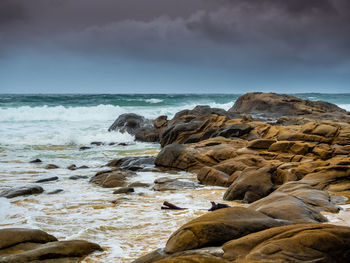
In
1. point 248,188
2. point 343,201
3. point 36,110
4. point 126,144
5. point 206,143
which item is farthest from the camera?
point 36,110

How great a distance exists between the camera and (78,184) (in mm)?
10820

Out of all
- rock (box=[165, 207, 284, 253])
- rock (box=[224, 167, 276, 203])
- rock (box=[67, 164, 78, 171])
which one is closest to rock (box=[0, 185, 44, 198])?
rock (box=[67, 164, 78, 171])

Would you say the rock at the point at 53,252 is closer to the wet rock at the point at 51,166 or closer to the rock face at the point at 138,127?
the wet rock at the point at 51,166

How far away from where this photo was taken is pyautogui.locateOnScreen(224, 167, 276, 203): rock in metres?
8.39

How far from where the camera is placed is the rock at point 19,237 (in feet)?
15.6

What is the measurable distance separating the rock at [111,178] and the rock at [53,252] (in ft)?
17.6

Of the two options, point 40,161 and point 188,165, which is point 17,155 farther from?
point 188,165

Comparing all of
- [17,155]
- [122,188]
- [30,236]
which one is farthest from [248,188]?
[17,155]

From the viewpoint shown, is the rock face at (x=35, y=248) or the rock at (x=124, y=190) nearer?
the rock face at (x=35, y=248)

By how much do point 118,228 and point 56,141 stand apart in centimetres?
1673

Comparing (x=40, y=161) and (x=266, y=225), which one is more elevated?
(x=266, y=225)

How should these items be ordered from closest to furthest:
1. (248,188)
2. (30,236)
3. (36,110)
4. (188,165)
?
(30,236), (248,188), (188,165), (36,110)

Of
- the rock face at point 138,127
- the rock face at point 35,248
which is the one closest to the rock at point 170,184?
the rock face at point 35,248

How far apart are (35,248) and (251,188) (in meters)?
5.41
